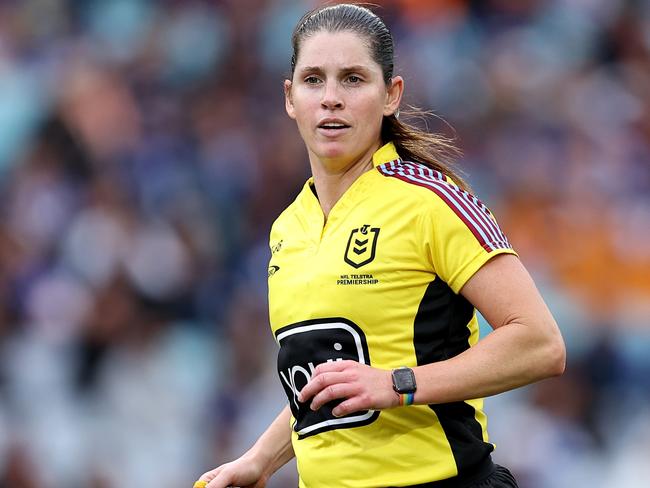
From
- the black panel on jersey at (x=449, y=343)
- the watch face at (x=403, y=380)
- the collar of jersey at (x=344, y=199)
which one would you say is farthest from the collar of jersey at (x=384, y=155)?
the watch face at (x=403, y=380)

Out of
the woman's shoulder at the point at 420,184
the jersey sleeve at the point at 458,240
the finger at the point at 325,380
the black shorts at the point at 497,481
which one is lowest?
the black shorts at the point at 497,481

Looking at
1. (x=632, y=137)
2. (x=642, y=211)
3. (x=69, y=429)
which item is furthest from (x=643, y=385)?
(x=69, y=429)

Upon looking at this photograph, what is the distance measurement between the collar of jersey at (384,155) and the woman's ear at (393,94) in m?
0.10

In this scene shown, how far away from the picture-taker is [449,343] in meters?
3.08

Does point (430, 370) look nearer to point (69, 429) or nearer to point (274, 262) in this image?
point (274, 262)

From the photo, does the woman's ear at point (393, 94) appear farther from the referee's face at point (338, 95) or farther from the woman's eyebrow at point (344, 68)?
the woman's eyebrow at point (344, 68)

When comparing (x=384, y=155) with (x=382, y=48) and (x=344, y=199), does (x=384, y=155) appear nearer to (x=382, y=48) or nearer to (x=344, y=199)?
(x=344, y=199)

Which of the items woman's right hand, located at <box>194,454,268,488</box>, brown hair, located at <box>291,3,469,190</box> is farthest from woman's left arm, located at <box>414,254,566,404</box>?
woman's right hand, located at <box>194,454,268,488</box>

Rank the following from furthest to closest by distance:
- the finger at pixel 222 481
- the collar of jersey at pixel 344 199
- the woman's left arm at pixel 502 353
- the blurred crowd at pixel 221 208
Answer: the blurred crowd at pixel 221 208, the finger at pixel 222 481, the collar of jersey at pixel 344 199, the woman's left arm at pixel 502 353

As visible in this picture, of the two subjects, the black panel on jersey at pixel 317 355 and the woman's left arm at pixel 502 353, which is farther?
the black panel on jersey at pixel 317 355

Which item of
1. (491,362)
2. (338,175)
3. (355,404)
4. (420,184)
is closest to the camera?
(355,404)

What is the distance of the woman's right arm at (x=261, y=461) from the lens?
11.2 feet

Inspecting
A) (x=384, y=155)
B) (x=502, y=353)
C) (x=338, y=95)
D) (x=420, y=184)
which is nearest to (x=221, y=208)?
(x=384, y=155)

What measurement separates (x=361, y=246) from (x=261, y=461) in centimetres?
82
